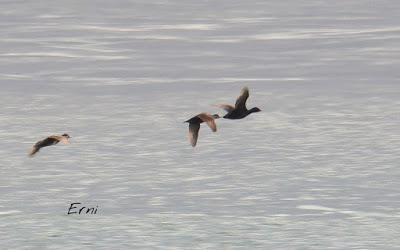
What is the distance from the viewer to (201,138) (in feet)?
60.7

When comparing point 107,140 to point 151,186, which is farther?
point 107,140

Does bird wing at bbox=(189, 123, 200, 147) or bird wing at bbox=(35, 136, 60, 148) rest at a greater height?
bird wing at bbox=(35, 136, 60, 148)

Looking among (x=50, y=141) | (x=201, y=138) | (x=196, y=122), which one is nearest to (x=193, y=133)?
(x=196, y=122)

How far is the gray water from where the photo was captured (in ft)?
43.9

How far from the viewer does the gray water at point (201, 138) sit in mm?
13375

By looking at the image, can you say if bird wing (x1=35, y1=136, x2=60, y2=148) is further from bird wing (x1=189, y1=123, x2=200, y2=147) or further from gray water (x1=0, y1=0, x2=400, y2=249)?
bird wing (x1=189, y1=123, x2=200, y2=147)

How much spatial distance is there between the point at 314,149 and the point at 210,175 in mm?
1930

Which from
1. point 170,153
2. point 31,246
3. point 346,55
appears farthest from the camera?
point 346,55

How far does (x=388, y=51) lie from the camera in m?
27.4

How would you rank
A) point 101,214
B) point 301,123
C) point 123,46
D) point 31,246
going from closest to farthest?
point 31,246, point 101,214, point 301,123, point 123,46

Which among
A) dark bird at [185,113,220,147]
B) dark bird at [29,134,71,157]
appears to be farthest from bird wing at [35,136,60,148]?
dark bird at [185,113,220,147]

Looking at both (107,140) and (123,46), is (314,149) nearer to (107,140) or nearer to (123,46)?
(107,140)

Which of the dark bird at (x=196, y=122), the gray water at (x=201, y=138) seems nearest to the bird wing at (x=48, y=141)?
the gray water at (x=201, y=138)

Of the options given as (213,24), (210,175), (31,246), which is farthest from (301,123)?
(213,24)
